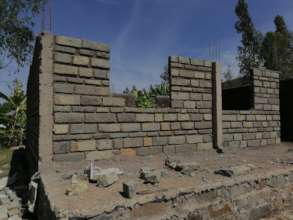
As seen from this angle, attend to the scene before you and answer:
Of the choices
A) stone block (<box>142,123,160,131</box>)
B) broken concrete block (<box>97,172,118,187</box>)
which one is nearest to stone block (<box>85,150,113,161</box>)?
stone block (<box>142,123,160,131</box>)

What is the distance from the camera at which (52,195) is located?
2480 mm

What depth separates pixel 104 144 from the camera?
162 inches

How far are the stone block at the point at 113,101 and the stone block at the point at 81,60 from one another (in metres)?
0.65

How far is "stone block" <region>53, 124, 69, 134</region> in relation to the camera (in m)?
3.74

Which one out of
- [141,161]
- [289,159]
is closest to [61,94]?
[141,161]

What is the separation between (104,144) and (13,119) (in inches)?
353

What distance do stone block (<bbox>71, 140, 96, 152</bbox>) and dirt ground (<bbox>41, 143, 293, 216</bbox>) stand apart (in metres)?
0.24

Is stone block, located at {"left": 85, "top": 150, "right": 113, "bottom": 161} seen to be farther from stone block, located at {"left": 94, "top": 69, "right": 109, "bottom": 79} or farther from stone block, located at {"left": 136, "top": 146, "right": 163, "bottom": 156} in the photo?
stone block, located at {"left": 94, "top": 69, "right": 109, "bottom": 79}

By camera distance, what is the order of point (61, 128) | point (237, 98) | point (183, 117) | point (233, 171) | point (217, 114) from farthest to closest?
point (237, 98) → point (217, 114) → point (183, 117) → point (61, 128) → point (233, 171)

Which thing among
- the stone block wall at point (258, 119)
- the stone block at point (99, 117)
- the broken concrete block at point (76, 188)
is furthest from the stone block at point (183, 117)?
the broken concrete block at point (76, 188)

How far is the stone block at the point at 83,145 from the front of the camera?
3.88 m

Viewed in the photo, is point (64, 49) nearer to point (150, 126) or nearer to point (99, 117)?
point (99, 117)

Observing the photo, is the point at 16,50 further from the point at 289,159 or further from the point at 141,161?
the point at 289,159

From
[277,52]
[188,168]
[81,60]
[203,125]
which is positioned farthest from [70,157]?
[277,52]
